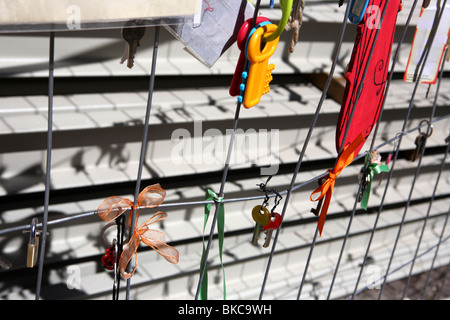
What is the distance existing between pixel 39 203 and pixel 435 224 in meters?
1.51

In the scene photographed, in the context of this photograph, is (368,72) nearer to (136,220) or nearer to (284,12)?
(284,12)

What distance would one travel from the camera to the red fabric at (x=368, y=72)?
0.65 metres

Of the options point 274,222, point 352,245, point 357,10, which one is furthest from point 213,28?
point 352,245

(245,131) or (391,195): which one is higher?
(391,195)

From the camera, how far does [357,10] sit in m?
0.60

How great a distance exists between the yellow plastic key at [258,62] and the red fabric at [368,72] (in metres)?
0.16

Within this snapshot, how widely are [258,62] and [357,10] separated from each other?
16 centimetres

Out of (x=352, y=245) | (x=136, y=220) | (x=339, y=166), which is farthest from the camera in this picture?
(x=352, y=245)

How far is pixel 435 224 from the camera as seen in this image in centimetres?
194

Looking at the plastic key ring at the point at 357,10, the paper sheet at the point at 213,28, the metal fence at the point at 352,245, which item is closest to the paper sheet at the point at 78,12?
the paper sheet at the point at 213,28

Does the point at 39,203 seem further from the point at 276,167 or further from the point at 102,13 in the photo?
the point at 102,13

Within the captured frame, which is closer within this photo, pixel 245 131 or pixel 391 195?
pixel 245 131

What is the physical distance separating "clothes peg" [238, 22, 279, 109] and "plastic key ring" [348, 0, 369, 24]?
0.13 meters
